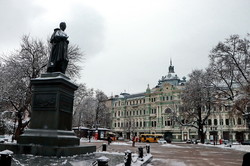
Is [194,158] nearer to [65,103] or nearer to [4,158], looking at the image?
[65,103]

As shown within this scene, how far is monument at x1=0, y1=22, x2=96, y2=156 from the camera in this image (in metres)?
7.60

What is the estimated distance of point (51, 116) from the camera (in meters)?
8.30

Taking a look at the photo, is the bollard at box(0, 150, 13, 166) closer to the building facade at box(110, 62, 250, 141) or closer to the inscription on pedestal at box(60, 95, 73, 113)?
the inscription on pedestal at box(60, 95, 73, 113)

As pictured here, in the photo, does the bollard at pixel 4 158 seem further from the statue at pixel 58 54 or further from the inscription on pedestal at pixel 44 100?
the statue at pixel 58 54

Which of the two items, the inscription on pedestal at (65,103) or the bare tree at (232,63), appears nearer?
the inscription on pedestal at (65,103)

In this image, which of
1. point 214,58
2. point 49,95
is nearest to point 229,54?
point 214,58

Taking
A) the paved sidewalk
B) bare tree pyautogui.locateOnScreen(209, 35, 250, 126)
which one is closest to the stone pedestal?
the paved sidewalk

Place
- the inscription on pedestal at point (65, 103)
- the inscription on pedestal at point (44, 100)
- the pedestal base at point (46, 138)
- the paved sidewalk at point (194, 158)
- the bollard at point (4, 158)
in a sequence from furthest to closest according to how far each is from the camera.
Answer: the paved sidewalk at point (194, 158) < the inscription on pedestal at point (65, 103) < the inscription on pedestal at point (44, 100) < the pedestal base at point (46, 138) < the bollard at point (4, 158)

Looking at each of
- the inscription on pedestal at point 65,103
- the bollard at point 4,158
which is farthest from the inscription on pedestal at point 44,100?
the bollard at point 4,158

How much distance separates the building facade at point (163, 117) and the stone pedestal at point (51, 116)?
162ft

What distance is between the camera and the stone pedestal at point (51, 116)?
796 cm

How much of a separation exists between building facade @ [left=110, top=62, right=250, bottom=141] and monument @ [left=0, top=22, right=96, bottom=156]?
49.3m

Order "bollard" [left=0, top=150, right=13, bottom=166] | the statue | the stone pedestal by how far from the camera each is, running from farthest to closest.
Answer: the statue, the stone pedestal, "bollard" [left=0, top=150, right=13, bottom=166]

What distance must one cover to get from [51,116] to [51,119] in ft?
0.38
